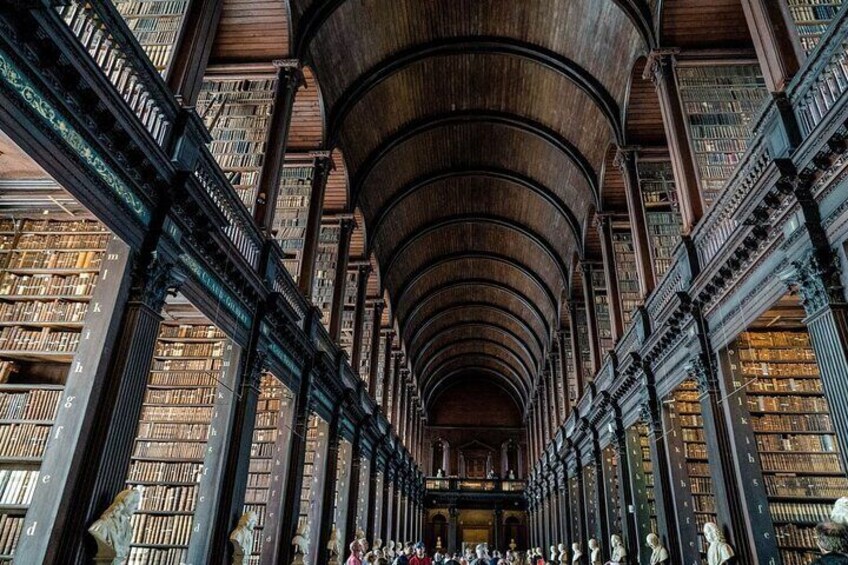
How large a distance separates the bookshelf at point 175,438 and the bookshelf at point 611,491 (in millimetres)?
8186

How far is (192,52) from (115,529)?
440 cm

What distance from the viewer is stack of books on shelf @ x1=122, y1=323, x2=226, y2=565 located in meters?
6.08

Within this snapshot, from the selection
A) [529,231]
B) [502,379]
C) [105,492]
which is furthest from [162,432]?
[502,379]

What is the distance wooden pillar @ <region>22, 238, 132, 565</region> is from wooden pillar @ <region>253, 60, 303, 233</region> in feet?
8.40

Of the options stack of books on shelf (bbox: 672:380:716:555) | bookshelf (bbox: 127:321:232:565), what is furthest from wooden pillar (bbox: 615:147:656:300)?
bookshelf (bbox: 127:321:232:565)

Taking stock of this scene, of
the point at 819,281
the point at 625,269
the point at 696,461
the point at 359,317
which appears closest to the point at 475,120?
the point at 625,269

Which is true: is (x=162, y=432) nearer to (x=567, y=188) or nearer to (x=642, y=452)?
(x=642, y=452)

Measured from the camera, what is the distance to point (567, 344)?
18906 mm

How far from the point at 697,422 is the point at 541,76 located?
7.94 m

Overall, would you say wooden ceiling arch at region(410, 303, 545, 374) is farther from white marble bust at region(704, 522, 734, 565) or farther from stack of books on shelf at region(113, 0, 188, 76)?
stack of books on shelf at region(113, 0, 188, 76)

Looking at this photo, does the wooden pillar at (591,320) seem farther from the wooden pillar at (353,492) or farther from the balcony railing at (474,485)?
the balcony railing at (474,485)

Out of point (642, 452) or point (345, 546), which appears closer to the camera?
point (642, 452)

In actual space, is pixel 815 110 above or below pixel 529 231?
below

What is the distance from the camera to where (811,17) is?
217 inches
